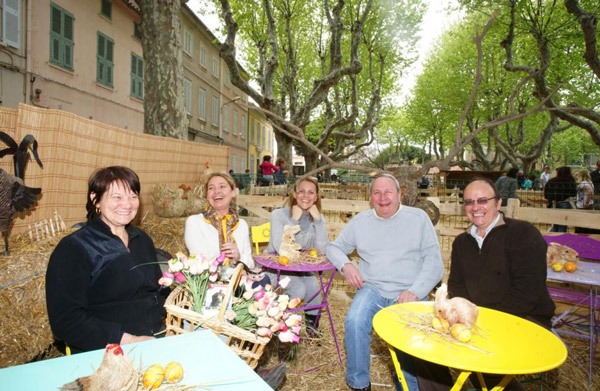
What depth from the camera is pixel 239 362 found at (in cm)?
147

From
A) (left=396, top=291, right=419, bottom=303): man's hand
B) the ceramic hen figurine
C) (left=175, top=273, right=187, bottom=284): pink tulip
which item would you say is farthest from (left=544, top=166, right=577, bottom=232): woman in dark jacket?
(left=175, top=273, right=187, bottom=284): pink tulip

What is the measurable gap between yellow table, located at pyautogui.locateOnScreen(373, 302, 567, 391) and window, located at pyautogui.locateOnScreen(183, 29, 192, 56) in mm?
20756

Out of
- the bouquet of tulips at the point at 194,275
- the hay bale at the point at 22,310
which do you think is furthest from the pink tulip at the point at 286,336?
the hay bale at the point at 22,310

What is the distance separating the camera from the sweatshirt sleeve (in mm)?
1817

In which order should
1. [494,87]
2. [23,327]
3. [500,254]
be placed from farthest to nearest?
[494,87]
[23,327]
[500,254]

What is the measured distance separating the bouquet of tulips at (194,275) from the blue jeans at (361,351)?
1.33m

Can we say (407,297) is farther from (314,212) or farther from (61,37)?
(61,37)

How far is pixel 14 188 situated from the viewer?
3227 mm

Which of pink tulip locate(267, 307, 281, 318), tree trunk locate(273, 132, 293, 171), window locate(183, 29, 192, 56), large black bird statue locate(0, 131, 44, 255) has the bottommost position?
pink tulip locate(267, 307, 281, 318)

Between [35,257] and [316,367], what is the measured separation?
2723 millimetres

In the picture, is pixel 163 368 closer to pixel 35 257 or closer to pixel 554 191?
pixel 35 257

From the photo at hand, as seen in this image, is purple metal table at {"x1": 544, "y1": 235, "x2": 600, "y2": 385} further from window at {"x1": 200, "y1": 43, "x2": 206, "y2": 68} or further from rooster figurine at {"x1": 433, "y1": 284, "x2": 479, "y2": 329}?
window at {"x1": 200, "y1": 43, "x2": 206, "y2": 68}

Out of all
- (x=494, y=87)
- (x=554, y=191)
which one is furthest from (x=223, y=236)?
(x=494, y=87)

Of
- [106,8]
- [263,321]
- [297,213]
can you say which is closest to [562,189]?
[297,213]
